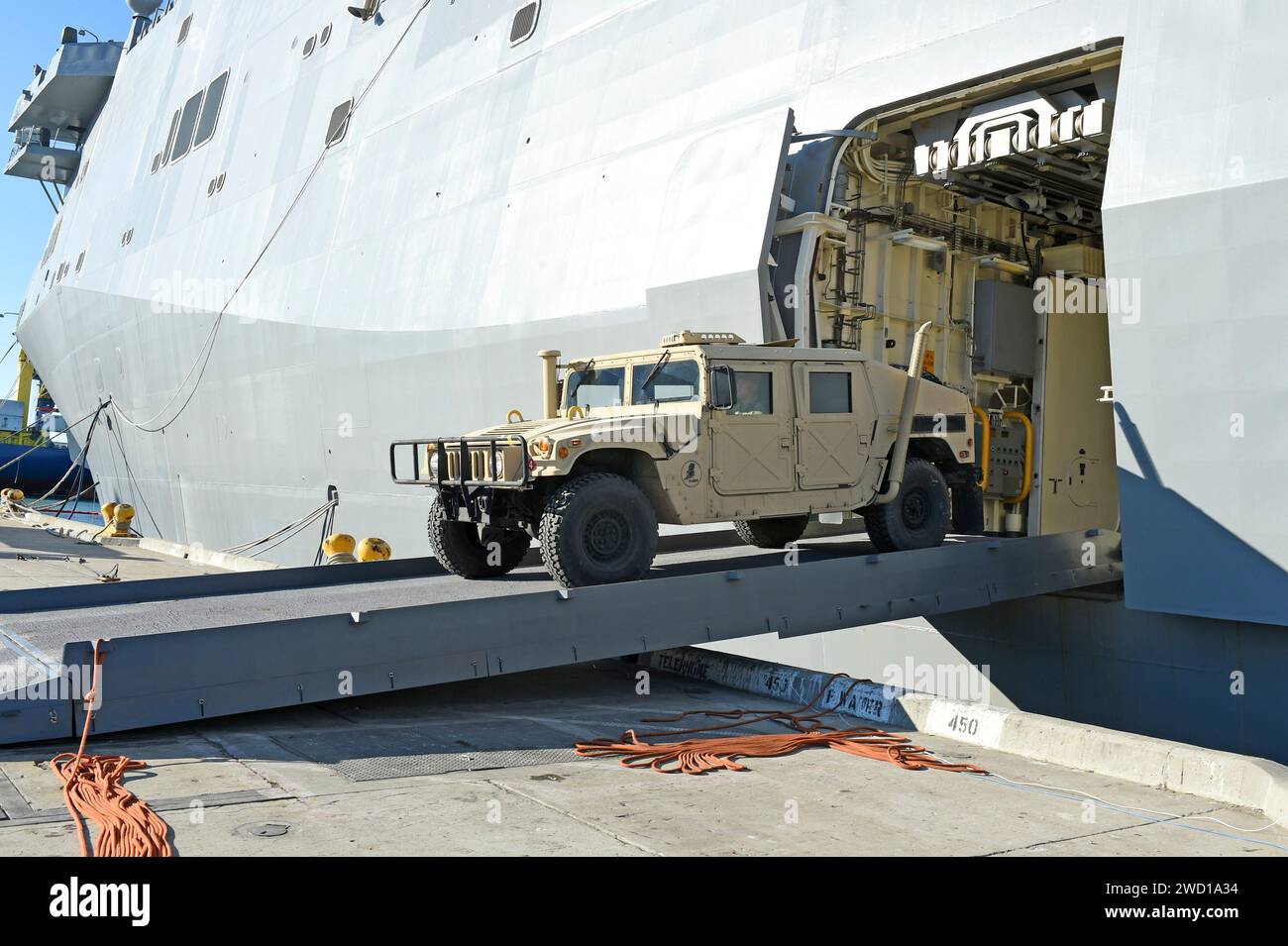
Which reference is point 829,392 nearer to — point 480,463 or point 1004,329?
point 480,463

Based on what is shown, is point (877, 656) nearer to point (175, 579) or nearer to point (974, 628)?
point (974, 628)

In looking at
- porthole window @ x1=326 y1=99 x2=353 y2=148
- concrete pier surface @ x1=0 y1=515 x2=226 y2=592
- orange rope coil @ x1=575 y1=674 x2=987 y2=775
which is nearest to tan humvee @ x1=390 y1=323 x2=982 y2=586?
orange rope coil @ x1=575 y1=674 x2=987 y2=775

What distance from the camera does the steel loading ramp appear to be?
5.46 m

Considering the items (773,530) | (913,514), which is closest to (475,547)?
(773,530)

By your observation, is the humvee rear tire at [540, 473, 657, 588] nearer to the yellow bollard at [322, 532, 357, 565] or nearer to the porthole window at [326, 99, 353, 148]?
the yellow bollard at [322, 532, 357, 565]

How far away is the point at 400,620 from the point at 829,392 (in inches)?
147

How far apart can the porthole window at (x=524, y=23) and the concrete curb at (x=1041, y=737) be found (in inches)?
357

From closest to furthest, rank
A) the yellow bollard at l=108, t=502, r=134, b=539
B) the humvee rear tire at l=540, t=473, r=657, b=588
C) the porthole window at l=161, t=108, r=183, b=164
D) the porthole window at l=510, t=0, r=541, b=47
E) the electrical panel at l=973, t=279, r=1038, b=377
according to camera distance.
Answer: the humvee rear tire at l=540, t=473, r=657, b=588
the electrical panel at l=973, t=279, r=1038, b=377
the porthole window at l=510, t=0, r=541, b=47
the yellow bollard at l=108, t=502, r=134, b=539
the porthole window at l=161, t=108, r=183, b=164

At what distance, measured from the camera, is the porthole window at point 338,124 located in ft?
56.6

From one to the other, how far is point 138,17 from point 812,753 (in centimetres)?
3127

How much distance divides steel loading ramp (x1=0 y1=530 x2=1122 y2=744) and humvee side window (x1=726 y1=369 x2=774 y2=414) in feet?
3.79

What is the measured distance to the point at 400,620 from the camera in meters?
6.00

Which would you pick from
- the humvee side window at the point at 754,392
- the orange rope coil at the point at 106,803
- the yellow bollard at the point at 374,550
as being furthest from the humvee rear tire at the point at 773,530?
the yellow bollard at the point at 374,550

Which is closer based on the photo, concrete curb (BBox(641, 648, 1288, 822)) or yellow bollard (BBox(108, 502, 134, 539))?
concrete curb (BBox(641, 648, 1288, 822))
